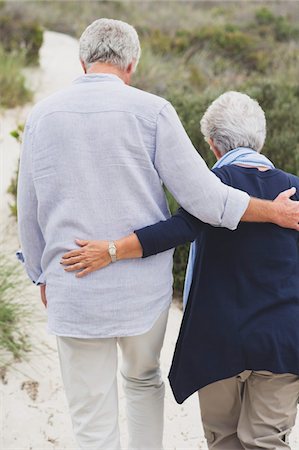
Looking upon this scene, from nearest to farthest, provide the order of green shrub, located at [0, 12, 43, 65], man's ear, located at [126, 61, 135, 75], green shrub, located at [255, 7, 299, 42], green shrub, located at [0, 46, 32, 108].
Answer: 1. man's ear, located at [126, 61, 135, 75]
2. green shrub, located at [0, 46, 32, 108]
3. green shrub, located at [0, 12, 43, 65]
4. green shrub, located at [255, 7, 299, 42]

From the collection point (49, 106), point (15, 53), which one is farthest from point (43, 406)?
point (15, 53)

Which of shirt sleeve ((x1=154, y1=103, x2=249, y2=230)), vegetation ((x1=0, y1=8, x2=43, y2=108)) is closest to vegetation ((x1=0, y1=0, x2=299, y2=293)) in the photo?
vegetation ((x1=0, y1=8, x2=43, y2=108))

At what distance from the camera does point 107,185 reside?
2594mm

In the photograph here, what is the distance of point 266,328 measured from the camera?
272 centimetres

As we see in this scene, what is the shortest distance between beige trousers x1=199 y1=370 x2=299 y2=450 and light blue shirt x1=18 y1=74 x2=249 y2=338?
1.55 ft

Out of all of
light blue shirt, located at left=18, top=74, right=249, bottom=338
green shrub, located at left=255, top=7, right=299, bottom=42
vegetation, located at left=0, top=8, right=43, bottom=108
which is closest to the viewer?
light blue shirt, located at left=18, top=74, right=249, bottom=338

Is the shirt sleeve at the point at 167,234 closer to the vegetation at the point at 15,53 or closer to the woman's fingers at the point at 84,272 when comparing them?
the woman's fingers at the point at 84,272

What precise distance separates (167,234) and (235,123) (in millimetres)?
508

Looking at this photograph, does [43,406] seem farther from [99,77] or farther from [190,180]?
[99,77]

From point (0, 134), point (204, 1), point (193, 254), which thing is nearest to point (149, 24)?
point (204, 1)

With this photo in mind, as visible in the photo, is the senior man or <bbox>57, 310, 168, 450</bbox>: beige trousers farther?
<bbox>57, 310, 168, 450</bbox>: beige trousers

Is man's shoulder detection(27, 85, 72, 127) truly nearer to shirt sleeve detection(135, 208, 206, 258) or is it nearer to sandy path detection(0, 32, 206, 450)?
shirt sleeve detection(135, 208, 206, 258)

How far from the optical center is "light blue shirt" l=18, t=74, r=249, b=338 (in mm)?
2580

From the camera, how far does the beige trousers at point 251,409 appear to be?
2.83 m
